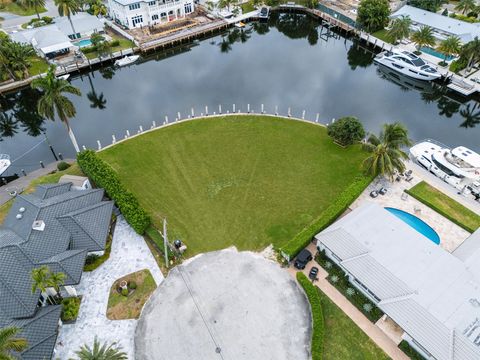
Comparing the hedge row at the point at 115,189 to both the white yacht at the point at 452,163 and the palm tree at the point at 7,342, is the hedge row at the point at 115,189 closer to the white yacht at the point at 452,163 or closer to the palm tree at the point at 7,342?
the palm tree at the point at 7,342

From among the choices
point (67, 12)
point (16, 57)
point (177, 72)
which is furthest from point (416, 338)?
point (67, 12)

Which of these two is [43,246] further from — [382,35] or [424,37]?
[382,35]

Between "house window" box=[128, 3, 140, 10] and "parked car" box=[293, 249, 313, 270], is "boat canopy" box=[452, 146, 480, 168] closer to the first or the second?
"parked car" box=[293, 249, 313, 270]

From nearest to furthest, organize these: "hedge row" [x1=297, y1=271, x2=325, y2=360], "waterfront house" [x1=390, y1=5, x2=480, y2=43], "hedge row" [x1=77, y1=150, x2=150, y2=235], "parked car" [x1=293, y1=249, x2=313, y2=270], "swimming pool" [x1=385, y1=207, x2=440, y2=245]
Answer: "hedge row" [x1=297, y1=271, x2=325, y2=360], "parked car" [x1=293, y1=249, x2=313, y2=270], "swimming pool" [x1=385, y1=207, x2=440, y2=245], "hedge row" [x1=77, y1=150, x2=150, y2=235], "waterfront house" [x1=390, y1=5, x2=480, y2=43]

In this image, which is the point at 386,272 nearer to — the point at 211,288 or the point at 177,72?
the point at 211,288

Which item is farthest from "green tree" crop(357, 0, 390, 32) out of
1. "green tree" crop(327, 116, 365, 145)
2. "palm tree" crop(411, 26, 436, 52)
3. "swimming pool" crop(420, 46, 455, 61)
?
"green tree" crop(327, 116, 365, 145)
